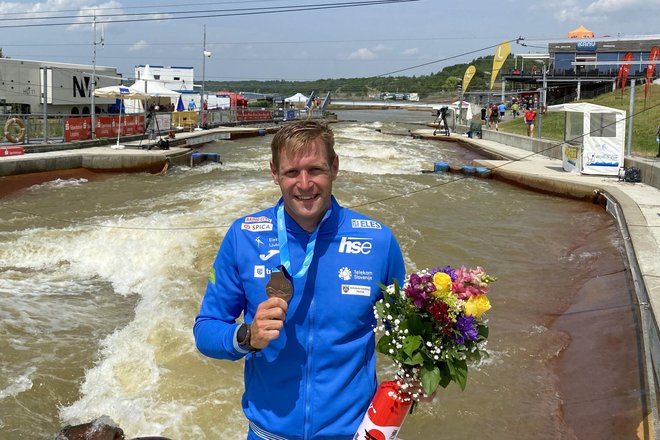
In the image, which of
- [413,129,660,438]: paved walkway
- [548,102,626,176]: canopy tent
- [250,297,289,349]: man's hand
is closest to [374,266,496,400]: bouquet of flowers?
[250,297,289,349]: man's hand

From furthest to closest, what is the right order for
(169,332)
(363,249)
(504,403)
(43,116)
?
(43,116)
(169,332)
(504,403)
(363,249)

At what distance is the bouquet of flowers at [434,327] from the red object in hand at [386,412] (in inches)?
1.7

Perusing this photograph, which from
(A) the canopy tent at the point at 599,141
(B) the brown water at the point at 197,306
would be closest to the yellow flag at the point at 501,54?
(A) the canopy tent at the point at 599,141

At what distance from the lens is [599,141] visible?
18500mm

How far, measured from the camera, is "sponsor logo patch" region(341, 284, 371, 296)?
2.44m

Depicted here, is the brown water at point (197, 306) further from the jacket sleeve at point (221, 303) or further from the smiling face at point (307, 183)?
the smiling face at point (307, 183)

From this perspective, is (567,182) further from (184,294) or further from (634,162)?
(184,294)

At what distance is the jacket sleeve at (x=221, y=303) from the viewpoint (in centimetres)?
245

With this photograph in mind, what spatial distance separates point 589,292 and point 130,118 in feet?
76.4

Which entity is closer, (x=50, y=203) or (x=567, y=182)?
(x=50, y=203)

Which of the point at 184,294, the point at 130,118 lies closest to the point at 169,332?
the point at 184,294

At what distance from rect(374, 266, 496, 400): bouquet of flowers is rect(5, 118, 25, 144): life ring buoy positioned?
70.1 ft

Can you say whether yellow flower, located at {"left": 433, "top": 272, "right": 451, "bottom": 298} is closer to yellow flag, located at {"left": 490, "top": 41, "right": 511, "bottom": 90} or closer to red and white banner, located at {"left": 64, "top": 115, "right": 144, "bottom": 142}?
red and white banner, located at {"left": 64, "top": 115, "right": 144, "bottom": 142}

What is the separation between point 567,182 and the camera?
1756 centimetres
